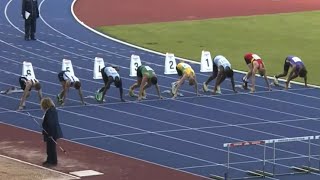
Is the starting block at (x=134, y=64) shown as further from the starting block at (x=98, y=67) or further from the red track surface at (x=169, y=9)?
the red track surface at (x=169, y=9)

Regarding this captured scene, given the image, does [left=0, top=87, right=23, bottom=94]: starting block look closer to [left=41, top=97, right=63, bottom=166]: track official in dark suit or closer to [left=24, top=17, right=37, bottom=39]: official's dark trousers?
[left=41, top=97, right=63, bottom=166]: track official in dark suit

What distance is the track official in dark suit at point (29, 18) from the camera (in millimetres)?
34562

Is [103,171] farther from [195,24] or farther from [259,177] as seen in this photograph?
[195,24]

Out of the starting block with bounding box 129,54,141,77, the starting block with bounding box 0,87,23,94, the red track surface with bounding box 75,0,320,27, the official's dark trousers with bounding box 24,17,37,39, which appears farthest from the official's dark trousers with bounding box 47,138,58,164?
the red track surface with bounding box 75,0,320,27

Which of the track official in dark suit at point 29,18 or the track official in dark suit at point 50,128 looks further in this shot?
the track official in dark suit at point 29,18

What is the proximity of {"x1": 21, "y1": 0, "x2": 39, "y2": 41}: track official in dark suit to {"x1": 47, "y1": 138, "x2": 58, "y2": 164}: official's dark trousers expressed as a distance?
15.5m

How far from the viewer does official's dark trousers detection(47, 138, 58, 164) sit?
19438mm

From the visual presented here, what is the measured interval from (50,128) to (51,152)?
44 cm

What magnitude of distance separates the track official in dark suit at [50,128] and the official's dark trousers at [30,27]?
607 inches

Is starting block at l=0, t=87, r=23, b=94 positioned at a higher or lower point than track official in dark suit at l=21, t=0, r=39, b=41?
lower

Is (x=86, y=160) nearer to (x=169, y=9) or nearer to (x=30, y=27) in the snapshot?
(x=30, y=27)

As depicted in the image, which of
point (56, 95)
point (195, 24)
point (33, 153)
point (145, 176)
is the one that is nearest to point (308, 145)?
point (145, 176)

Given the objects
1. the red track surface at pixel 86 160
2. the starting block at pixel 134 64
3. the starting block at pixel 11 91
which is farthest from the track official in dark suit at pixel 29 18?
the red track surface at pixel 86 160

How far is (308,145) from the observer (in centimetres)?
2119
